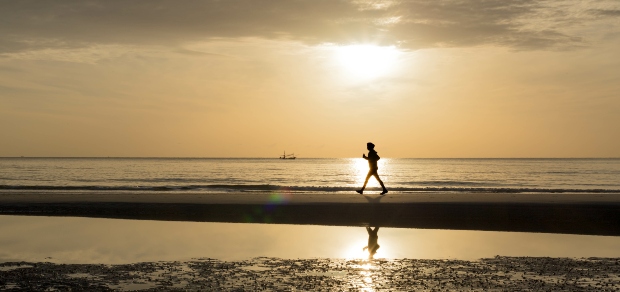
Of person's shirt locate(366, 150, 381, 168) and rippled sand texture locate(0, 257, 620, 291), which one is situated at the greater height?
person's shirt locate(366, 150, 381, 168)

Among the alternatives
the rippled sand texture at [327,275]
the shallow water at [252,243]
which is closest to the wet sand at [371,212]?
the shallow water at [252,243]

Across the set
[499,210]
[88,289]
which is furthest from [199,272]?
[499,210]

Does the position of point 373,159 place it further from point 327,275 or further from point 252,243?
point 327,275

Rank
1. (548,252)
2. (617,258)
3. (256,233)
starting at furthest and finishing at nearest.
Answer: (256,233), (548,252), (617,258)

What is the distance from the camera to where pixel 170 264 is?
10281 mm

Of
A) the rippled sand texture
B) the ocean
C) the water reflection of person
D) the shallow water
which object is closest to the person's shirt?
the ocean

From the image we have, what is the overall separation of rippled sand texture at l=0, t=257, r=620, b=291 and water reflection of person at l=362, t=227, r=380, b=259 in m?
1.02

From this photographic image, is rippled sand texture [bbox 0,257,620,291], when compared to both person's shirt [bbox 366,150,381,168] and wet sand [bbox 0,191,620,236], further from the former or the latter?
person's shirt [bbox 366,150,381,168]

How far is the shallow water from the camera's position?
11312 millimetres

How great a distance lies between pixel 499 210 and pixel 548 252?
8.99m

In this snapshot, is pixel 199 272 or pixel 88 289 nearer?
pixel 88 289

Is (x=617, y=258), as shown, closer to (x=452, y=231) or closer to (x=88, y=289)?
(x=452, y=231)

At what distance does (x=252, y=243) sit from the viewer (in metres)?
13.0

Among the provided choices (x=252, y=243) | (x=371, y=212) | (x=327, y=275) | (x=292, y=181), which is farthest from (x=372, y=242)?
(x=292, y=181)
